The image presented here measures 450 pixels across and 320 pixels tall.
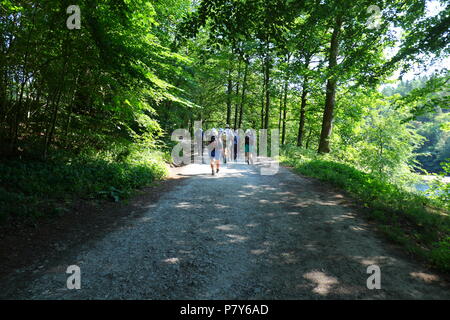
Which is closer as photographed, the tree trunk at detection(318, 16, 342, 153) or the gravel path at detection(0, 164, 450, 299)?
the gravel path at detection(0, 164, 450, 299)

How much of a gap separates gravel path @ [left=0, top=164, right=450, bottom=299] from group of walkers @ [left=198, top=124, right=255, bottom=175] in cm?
484

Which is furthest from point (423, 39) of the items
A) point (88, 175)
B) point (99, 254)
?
point (88, 175)

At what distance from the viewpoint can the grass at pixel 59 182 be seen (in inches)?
193

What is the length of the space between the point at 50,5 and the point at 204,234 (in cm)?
676

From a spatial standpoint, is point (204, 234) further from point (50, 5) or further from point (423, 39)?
point (423, 39)

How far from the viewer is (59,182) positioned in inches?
246

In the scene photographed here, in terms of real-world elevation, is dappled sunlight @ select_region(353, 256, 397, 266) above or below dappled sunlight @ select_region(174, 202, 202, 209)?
below

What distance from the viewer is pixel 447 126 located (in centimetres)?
1170

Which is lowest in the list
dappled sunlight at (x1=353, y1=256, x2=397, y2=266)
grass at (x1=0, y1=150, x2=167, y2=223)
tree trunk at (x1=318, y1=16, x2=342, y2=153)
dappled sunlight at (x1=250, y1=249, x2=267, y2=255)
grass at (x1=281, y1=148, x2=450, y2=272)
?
dappled sunlight at (x1=353, y1=256, x2=397, y2=266)

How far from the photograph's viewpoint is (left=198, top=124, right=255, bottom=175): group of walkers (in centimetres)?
1090

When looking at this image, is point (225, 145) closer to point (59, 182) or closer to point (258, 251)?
point (59, 182)

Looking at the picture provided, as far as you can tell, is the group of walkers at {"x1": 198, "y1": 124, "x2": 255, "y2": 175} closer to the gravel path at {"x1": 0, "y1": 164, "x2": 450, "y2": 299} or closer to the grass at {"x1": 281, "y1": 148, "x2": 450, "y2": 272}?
the gravel path at {"x1": 0, "y1": 164, "x2": 450, "y2": 299}

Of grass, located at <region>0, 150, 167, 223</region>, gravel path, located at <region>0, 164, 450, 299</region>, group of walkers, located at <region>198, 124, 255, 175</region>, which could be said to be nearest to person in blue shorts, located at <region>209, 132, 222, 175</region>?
group of walkers, located at <region>198, 124, 255, 175</region>
